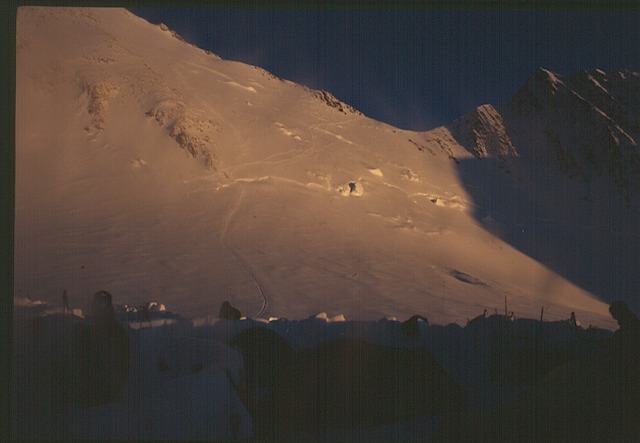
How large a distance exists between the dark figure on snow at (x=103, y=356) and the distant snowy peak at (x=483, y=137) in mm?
21424

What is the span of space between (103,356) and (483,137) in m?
25.6

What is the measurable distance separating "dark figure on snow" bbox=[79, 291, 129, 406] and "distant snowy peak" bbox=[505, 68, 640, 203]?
2577 cm

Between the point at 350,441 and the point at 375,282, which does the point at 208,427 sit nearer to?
the point at 350,441

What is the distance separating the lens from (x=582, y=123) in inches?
1291

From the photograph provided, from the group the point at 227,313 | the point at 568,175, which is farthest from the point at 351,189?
the point at 568,175

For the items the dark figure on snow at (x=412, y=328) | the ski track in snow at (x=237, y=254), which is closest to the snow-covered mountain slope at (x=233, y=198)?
the ski track in snow at (x=237, y=254)

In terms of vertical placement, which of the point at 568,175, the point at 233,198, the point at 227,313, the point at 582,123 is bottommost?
the point at 227,313

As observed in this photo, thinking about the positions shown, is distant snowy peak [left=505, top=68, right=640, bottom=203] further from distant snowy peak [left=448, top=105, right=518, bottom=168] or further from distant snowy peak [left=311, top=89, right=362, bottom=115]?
distant snowy peak [left=311, top=89, right=362, bottom=115]

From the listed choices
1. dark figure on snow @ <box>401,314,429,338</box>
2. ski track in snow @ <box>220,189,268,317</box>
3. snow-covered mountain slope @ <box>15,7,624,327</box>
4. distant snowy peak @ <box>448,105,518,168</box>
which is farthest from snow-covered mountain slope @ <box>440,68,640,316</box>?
ski track in snow @ <box>220,189,268,317</box>

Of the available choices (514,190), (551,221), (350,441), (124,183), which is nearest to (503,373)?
(350,441)

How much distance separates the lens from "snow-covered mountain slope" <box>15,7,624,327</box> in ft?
27.2

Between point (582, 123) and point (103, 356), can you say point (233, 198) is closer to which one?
point (103, 356)

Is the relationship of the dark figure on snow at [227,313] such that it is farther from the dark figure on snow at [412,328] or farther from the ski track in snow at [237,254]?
the ski track in snow at [237,254]

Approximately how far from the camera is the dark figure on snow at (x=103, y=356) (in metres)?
2.52
